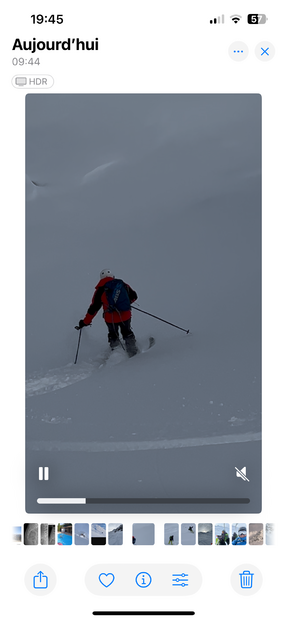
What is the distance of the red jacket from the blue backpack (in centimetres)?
4

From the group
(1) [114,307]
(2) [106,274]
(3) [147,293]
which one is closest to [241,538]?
(1) [114,307]

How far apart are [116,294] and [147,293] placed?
3.21 feet

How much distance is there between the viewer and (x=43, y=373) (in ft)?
10.5

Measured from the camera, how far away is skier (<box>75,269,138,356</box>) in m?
4.09

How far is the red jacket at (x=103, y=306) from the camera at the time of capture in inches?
161

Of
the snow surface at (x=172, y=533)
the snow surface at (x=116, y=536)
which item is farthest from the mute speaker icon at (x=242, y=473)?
the snow surface at (x=116, y=536)
